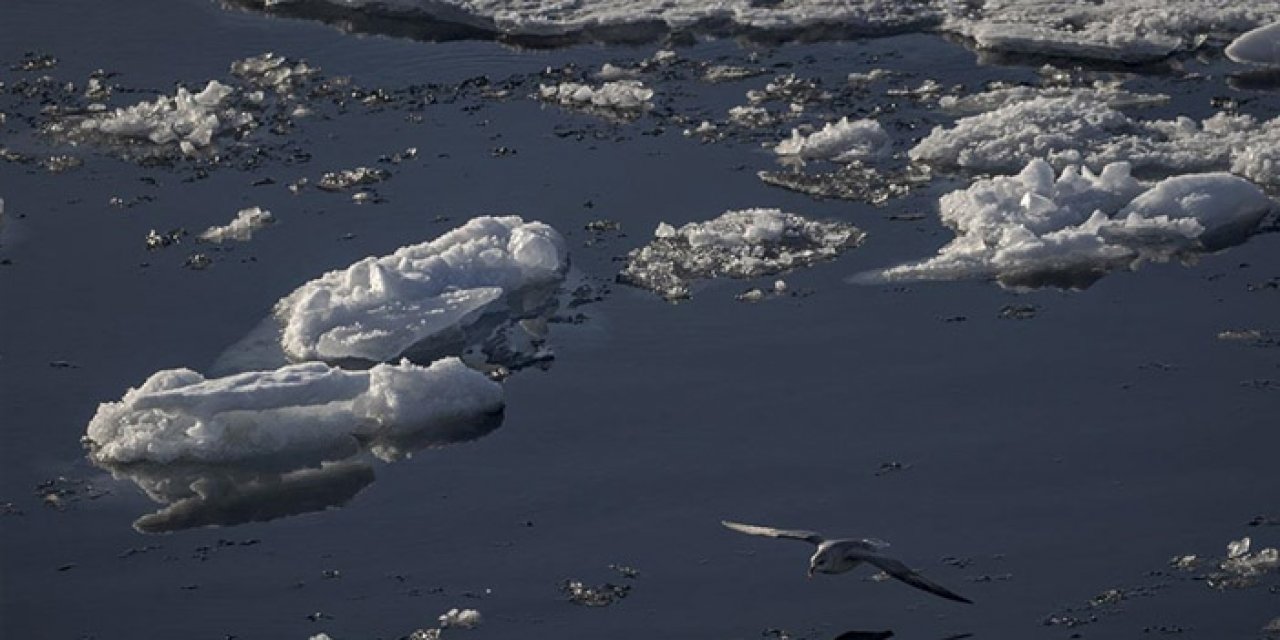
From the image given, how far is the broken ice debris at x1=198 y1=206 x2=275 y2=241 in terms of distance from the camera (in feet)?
40.2

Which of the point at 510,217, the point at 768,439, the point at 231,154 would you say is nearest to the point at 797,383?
the point at 768,439

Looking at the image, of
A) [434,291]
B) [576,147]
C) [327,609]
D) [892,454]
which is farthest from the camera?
[576,147]

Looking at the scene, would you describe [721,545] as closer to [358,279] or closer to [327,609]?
[327,609]

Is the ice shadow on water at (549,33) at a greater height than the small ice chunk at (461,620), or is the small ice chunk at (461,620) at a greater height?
the ice shadow on water at (549,33)

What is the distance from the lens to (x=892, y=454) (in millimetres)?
9758

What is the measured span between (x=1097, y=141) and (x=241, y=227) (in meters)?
4.63

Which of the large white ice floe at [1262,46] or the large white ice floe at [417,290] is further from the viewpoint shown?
the large white ice floe at [1262,46]

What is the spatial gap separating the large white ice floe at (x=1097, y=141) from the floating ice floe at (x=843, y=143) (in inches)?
9.0

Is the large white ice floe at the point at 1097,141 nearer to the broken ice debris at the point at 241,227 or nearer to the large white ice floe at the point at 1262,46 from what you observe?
the large white ice floe at the point at 1262,46

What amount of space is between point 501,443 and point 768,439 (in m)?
1.16

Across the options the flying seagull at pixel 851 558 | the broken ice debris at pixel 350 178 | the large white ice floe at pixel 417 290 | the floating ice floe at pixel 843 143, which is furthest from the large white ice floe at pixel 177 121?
the flying seagull at pixel 851 558

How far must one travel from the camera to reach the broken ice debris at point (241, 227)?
40.2ft

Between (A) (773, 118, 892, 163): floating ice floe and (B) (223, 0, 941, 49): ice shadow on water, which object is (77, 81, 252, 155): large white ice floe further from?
(A) (773, 118, 892, 163): floating ice floe

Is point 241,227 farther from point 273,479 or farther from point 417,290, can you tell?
point 273,479
